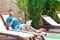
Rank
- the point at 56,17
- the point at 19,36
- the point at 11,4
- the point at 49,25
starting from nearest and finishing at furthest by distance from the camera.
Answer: the point at 19,36
the point at 49,25
the point at 11,4
the point at 56,17

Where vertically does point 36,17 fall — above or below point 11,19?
below

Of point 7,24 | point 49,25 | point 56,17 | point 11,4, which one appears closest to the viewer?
point 7,24

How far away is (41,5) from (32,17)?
806mm

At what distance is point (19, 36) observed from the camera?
5.75 metres

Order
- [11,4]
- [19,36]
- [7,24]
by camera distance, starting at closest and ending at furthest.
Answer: [19,36] < [7,24] < [11,4]

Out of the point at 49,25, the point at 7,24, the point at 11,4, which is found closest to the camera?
the point at 7,24

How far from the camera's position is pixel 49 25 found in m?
10.9

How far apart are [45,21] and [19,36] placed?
5.66 metres

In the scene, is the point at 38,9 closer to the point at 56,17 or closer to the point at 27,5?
the point at 27,5


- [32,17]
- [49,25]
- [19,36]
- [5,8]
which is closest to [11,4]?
[5,8]

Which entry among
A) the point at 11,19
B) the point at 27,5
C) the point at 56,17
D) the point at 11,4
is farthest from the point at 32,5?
the point at 11,19

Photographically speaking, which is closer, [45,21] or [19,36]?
[19,36]

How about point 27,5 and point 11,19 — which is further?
point 27,5

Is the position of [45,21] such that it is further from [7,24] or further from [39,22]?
[7,24]
